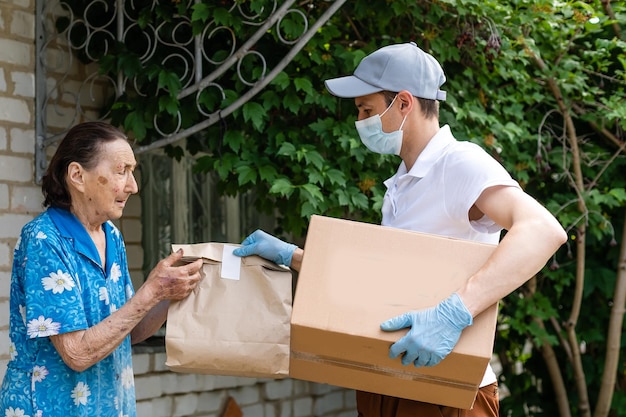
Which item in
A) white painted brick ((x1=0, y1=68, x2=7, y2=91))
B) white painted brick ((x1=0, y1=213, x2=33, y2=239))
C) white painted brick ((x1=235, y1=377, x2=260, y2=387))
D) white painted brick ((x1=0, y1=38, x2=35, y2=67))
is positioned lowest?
white painted brick ((x1=235, y1=377, x2=260, y2=387))

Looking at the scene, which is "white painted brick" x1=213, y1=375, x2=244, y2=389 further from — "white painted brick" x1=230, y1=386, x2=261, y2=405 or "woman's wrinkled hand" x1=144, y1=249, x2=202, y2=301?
"woman's wrinkled hand" x1=144, y1=249, x2=202, y2=301

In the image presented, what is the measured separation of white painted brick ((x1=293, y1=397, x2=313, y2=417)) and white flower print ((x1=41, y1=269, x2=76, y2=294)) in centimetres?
340

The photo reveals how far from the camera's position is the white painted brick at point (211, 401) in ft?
16.1

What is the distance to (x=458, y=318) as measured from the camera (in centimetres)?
204

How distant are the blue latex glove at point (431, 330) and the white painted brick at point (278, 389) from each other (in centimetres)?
332

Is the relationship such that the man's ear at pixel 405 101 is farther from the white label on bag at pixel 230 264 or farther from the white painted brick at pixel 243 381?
the white painted brick at pixel 243 381

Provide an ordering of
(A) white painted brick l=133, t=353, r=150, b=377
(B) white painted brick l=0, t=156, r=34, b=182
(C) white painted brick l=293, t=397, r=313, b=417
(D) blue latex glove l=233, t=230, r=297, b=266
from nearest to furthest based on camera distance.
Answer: (D) blue latex glove l=233, t=230, r=297, b=266 → (B) white painted brick l=0, t=156, r=34, b=182 → (A) white painted brick l=133, t=353, r=150, b=377 → (C) white painted brick l=293, t=397, r=313, b=417

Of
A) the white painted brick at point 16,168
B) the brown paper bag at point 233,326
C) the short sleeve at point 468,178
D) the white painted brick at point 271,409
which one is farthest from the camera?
the white painted brick at point 271,409

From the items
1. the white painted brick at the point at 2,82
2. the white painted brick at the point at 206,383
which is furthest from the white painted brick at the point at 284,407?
the white painted brick at the point at 2,82

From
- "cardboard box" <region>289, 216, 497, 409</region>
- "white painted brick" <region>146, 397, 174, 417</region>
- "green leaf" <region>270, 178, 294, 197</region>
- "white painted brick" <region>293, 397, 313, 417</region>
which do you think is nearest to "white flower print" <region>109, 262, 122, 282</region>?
"cardboard box" <region>289, 216, 497, 409</region>

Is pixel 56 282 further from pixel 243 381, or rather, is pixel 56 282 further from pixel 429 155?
pixel 243 381

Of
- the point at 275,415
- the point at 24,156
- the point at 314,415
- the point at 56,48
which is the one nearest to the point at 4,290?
the point at 24,156

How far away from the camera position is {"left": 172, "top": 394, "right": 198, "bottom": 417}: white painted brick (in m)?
4.76

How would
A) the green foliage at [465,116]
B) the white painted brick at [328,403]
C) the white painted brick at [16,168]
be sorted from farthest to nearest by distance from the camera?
1. the white painted brick at [328,403]
2. the green foliage at [465,116]
3. the white painted brick at [16,168]
